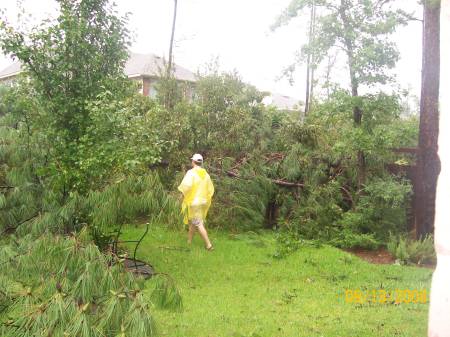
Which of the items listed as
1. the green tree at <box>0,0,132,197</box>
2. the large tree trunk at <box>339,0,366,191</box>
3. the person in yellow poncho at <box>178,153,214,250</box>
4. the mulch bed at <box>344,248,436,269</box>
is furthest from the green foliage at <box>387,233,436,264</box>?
the green tree at <box>0,0,132,197</box>

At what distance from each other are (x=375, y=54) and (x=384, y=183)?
8.07ft

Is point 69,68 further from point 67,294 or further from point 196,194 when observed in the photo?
point 67,294

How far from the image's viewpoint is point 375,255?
898 cm

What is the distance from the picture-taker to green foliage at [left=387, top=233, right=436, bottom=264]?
839 cm

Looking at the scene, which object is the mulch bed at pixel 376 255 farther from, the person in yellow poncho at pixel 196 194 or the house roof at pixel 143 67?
the house roof at pixel 143 67

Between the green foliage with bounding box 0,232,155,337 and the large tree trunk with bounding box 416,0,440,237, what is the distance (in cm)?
725

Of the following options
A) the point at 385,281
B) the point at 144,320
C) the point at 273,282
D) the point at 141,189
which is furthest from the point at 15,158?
the point at 385,281

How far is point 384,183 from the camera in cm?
940

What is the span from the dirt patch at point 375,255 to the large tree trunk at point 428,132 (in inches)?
34.3

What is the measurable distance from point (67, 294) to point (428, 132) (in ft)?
26.6

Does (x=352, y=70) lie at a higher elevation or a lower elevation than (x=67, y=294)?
higher

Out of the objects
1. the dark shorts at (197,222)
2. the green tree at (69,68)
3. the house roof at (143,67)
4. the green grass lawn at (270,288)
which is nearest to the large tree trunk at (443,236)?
the green grass lawn at (270,288)

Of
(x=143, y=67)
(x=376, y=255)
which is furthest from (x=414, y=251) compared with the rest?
(x=143, y=67)

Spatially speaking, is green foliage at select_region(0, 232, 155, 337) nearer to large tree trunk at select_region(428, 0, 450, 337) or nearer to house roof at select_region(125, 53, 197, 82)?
large tree trunk at select_region(428, 0, 450, 337)
